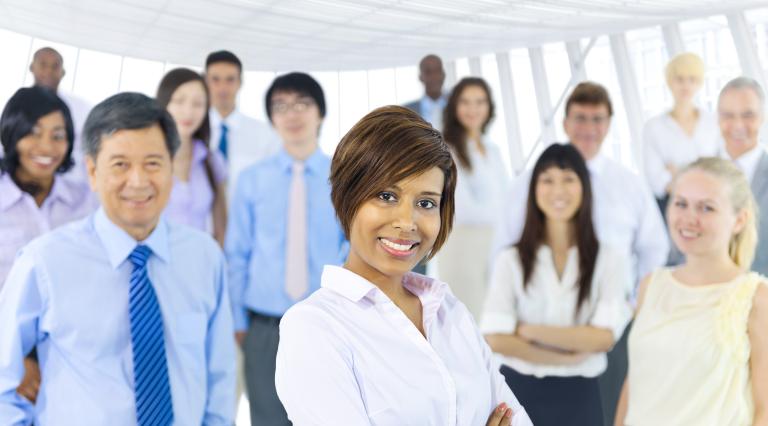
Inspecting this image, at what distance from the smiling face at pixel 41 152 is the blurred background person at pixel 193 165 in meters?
0.30

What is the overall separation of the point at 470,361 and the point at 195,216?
4.57 feet

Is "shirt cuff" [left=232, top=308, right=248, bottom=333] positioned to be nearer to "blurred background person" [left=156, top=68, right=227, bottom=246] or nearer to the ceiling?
"blurred background person" [left=156, top=68, right=227, bottom=246]

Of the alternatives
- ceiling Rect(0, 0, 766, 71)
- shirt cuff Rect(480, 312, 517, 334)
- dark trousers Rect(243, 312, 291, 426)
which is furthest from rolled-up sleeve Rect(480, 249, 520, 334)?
ceiling Rect(0, 0, 766, 71)

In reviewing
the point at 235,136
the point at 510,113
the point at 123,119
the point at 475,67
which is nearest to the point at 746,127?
the point at 510,113

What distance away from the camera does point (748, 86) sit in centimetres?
261

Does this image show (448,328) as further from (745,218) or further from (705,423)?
(745,218)

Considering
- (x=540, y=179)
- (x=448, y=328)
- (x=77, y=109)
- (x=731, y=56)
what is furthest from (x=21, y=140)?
(x=731, y=56)

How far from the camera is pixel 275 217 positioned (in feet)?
6.90

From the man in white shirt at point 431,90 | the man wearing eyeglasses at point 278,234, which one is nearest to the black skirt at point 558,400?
the man wearing eyeglasses at point 278,234

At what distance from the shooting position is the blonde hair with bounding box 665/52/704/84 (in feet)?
8.80

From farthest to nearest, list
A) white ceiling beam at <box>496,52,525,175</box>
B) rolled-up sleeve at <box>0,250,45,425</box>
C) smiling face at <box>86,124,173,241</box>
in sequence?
white ceiling beam at <box>496,52,525,175</box> → smiling face at <box>86,124,173,241</box> → rolled-up sleeve at <box>0,250,45,425</box>

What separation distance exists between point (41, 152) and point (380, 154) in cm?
134

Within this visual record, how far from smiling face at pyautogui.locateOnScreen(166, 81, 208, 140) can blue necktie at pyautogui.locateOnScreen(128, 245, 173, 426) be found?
0.89 m

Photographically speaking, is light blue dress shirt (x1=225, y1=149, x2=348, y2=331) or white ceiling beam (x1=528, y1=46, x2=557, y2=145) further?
white ceiling beam (x1=528, y1=46, x2=557, y2=145)
